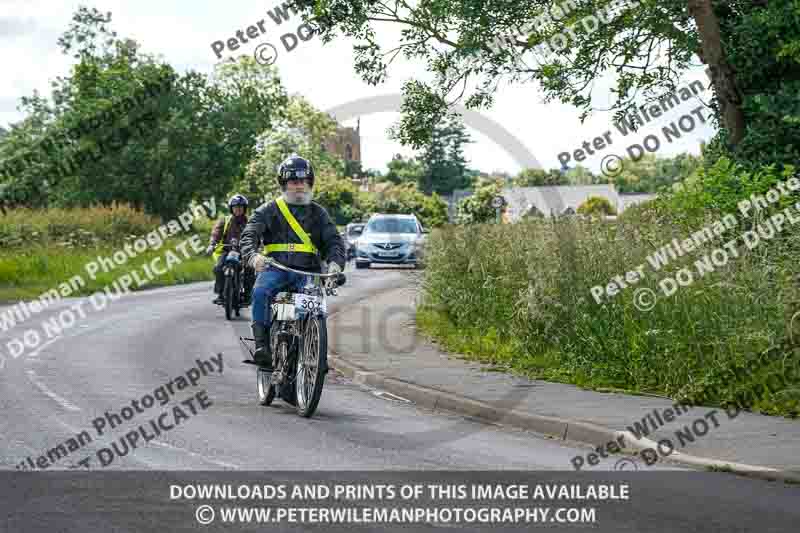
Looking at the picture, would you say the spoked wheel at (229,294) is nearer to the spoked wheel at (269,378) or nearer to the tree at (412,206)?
the spoked wheel at (269,378)

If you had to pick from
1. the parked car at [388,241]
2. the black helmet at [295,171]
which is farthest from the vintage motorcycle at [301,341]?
the parked car at [388,241]

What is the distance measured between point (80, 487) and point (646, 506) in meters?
3.43

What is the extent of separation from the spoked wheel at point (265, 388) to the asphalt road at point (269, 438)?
0.33ft

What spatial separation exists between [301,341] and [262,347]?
1.83 ft

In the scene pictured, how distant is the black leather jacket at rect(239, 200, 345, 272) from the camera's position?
10.3 m

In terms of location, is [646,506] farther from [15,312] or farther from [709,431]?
[15,312]

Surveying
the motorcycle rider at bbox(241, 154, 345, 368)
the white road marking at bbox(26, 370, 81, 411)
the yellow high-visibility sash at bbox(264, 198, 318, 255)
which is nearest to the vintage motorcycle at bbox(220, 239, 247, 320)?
the white road marking at bbox(26, 370, 81, 411)

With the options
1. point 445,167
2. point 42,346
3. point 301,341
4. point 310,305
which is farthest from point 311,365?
point 445,167

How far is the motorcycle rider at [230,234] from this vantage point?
19.4 metres

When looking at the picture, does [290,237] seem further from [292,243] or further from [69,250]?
[69,250]

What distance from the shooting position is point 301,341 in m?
10.1

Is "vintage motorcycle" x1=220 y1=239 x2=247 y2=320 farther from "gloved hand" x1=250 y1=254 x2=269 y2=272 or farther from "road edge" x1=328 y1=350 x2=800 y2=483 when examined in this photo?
"gloved hand" x1=250 y1=254 x2=269 y2=272

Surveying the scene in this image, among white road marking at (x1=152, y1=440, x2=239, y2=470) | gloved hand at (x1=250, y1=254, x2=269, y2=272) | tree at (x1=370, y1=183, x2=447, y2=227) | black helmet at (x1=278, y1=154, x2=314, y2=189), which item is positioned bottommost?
white road marking at (x1=152, y1=440, x2=239, y2=470)

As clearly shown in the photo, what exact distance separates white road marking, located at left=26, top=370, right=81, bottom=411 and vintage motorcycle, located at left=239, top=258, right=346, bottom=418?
1.85 m
